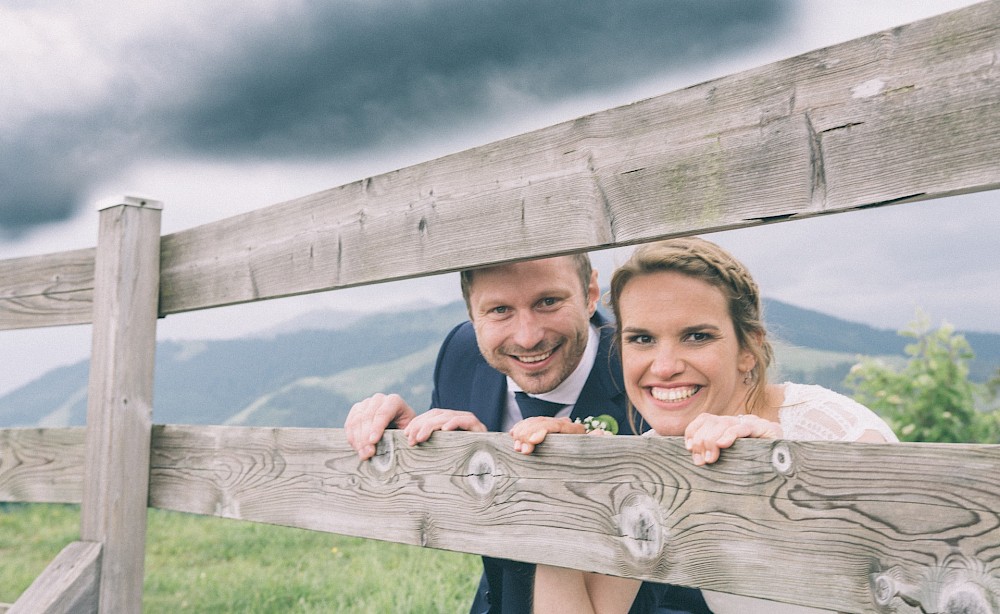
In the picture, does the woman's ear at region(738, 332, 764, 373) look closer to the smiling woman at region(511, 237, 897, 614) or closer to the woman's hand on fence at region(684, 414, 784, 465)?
the smiling woman at region(511, 237, 897, 614)

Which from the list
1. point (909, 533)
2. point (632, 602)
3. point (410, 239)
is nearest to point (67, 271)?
point (410, 239)

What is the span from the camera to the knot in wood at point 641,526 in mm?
1670

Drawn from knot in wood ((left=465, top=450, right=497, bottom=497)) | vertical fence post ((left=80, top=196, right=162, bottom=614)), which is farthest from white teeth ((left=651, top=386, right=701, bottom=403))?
vertical fence post ((left=80, top=196, right=162, bottom=614))

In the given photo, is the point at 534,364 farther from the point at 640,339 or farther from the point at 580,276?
the point at 640,339

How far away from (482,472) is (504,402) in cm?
94

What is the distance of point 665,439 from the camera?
5.47 feet

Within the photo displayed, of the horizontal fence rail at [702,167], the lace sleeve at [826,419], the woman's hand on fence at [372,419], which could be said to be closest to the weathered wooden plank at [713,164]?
the horizontal fence rail at [702,167]

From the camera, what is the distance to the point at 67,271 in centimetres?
318

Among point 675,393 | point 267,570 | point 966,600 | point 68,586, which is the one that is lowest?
point 267,570

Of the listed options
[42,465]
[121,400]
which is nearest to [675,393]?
[121,400]

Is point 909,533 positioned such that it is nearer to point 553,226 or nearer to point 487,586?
point 553,226

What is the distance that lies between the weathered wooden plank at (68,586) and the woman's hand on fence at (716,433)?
7.23 feet

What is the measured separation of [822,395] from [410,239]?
1.17 meters

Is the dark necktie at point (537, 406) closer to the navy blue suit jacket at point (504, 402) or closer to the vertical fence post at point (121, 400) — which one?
the navy blue suit jacket at point (504, 402)
